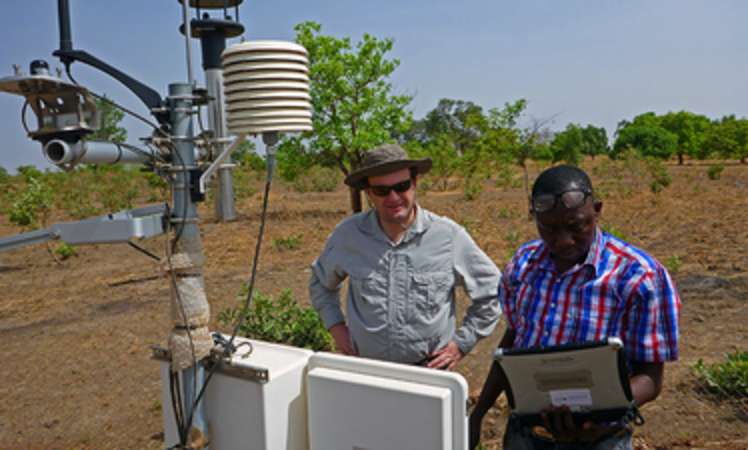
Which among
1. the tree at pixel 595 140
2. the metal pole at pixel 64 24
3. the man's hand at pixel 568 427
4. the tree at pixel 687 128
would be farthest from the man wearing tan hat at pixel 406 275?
the tree at pixel 595 140

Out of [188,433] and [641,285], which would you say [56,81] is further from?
[641,285]

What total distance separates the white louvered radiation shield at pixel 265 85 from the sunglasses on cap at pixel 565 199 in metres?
0.68

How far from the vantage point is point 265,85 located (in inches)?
57.0

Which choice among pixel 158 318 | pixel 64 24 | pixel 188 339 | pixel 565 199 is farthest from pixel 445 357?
pixel 158 318

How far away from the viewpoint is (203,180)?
161 cm

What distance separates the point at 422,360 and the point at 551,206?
0.89 metres

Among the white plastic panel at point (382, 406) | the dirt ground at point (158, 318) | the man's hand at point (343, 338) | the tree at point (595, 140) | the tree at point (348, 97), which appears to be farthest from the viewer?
the tree at point (595, 140)

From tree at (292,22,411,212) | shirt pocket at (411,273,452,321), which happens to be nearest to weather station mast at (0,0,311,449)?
shirt pocket at (411,273,452,321)

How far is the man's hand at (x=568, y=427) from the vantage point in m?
1.61

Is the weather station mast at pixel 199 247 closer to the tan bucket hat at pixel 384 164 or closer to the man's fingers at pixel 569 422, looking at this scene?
the man's fingers at pixel 569 422

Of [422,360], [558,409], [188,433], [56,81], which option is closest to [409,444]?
[558,409]

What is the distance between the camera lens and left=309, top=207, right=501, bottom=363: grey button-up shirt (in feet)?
7.39

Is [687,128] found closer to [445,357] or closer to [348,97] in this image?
[348,97]

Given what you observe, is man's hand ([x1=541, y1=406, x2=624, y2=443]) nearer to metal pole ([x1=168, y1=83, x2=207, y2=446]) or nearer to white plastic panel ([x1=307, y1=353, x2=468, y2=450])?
white plastic panel ([x1=307, y1=353, x2=468, y2=450])
